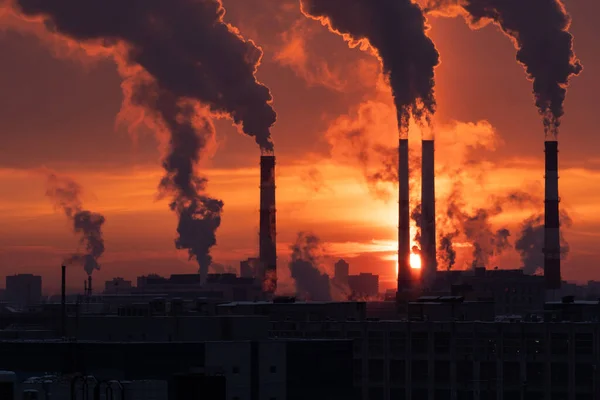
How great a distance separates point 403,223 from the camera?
186 metres

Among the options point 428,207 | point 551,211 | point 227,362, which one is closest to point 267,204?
point 428,207

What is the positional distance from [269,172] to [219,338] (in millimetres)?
89459

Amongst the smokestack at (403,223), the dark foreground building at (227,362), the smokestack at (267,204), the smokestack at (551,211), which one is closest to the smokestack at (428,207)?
the smokestack at (403,223)

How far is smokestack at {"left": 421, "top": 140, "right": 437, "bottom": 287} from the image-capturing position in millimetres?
190125

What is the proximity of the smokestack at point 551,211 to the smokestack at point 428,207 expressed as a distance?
12492 mm

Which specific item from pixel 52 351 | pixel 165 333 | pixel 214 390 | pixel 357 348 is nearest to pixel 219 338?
pixel 165 333

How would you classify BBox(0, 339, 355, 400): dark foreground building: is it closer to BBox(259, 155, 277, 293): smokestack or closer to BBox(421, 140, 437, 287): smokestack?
BBox(259, 155, 277, 293): smokestack

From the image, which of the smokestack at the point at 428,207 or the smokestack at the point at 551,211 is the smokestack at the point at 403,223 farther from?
the smokestack at the point at 551,211

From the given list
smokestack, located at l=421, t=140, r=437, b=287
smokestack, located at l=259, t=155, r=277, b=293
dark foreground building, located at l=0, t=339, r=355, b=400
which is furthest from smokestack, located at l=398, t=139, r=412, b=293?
dark foreground building, located at l=0, t=339, r=355, b=400

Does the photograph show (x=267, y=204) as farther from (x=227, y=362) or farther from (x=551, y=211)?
(x=227, y=362)

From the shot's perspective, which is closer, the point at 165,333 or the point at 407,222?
the point at 165,333

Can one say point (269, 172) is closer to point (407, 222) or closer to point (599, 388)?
point (407, 222)

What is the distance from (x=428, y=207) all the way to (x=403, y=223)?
646 centimetres

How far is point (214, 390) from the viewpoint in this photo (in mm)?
54062
